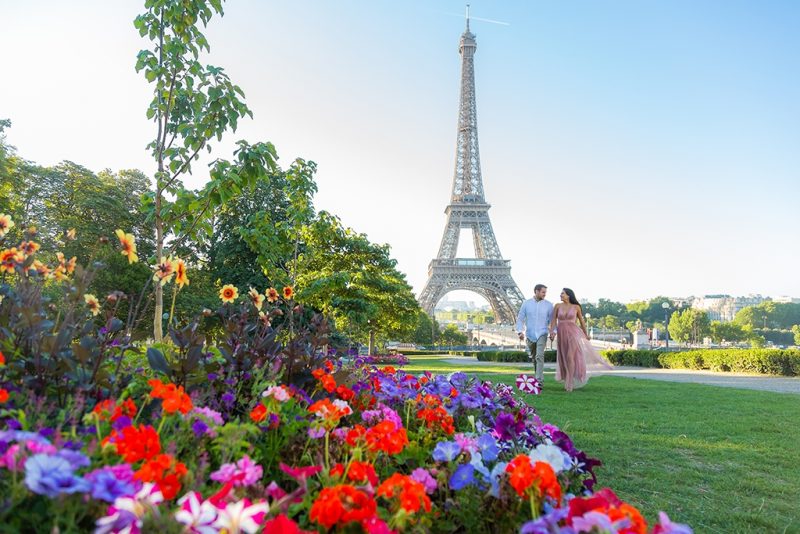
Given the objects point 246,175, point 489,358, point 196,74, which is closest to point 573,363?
point 246,175

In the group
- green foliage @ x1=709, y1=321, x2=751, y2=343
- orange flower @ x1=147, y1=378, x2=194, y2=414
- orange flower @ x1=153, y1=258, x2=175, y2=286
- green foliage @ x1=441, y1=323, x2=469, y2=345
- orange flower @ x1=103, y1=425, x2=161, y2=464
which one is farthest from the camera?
green foliage @ x1=709, y1=321, x2=751, y2=343

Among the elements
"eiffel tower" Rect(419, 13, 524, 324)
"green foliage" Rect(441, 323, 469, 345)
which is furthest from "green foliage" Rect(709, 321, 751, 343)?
"eiffel tower" Rect(419, 13, 524, 324)

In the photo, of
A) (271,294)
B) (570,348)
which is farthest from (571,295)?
(271,294)

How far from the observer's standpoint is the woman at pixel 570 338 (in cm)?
925

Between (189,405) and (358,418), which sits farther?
(358,418)

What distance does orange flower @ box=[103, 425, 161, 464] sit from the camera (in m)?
1.53

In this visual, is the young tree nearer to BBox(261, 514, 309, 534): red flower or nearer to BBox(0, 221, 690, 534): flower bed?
BBox(0, 221, 690, 534): flower bed

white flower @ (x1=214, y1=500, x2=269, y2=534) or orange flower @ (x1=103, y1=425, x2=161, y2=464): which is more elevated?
orange flower @ (x1=103, y1=425, x2=161, y2=464)

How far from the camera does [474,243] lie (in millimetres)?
55594

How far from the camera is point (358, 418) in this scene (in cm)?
335

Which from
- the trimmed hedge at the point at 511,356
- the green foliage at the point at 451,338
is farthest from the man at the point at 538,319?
the green foliage at the point at 451,338

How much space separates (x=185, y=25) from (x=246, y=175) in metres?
2.04

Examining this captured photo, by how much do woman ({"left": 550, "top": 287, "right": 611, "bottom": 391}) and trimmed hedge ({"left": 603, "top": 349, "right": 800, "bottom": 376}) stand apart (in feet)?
36.9

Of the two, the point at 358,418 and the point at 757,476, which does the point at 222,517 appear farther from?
the point at 757,476
